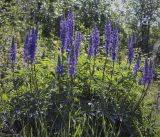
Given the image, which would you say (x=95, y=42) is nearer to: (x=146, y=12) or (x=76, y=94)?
(x=76, y=94)

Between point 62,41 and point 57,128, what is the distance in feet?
4.62

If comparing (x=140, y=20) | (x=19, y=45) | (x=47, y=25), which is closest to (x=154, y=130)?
(x=19, y=45)

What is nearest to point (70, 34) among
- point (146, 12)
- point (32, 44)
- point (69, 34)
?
point (69, 34)

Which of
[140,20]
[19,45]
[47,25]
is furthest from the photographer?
[140,20]

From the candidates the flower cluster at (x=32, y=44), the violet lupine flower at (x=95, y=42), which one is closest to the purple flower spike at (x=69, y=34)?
the violet lupine flower at (x=95, y=42)

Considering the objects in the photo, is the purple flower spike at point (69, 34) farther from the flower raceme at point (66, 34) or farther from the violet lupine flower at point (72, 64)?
the violet lupine flower at point (72, 64)

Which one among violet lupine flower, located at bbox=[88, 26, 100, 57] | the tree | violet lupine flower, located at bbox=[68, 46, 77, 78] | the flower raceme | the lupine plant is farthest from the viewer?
the tree

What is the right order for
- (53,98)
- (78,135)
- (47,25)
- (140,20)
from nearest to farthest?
(78,135), (53,98), (47,25), (140,20)

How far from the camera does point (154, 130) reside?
19.3 ft

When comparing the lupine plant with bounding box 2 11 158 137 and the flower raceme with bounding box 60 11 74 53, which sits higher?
the flower raceme with bounding box 60 11 74 53

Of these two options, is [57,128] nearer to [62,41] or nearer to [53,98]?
[53,98]

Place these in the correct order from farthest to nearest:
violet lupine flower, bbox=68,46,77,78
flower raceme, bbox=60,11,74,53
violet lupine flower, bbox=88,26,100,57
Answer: violet lupine flower, bbox=88,26,100,57
flower raceme, bbox=60,11,74,53
violet lupine flower, bbox=68,46,77,78

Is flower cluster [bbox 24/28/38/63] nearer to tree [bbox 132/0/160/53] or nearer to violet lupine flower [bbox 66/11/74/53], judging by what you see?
violet lupine flower [bbox 66/11/74/53]

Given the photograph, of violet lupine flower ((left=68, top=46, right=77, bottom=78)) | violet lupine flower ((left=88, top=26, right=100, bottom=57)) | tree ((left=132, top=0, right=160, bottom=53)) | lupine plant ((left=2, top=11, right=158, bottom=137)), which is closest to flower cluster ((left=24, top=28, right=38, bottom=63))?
lupine plant ((left=2, top=11, right=158, bottom=137))
